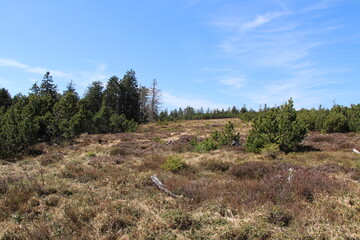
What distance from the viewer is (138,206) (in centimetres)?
498

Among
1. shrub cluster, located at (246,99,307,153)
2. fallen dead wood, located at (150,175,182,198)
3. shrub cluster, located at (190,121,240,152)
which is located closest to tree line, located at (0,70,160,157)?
shrub cluster, located at (190,121,240,152)

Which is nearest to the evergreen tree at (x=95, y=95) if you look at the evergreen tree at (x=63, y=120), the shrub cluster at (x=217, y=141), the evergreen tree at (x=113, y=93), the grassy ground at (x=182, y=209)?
the evergreen tree at (x=113, y=93)

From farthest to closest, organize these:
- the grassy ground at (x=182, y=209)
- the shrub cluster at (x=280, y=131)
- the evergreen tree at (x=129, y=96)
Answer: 1. the evergreen tree at (x=129, y=96)
2. the shrub cluster at (x=280, y=131)
3. the grassy ground at (x=182, y=209)

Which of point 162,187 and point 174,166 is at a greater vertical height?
point 174,166

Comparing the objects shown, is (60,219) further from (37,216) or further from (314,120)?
(314,120)

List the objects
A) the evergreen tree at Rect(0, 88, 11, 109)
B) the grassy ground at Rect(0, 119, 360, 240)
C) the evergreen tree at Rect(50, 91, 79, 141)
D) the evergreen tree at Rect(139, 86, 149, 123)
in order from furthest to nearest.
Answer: the evergreen tree at Rect(139, 86, 149, 123), the evergreen tree at Rect(0, 88, 11, 109), the evergreen tree at Rect(50, 91, 79, 141), the grassy ground at Rect(0, 119, 360, 240)

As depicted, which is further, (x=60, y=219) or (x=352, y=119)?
(x=352, y=119)

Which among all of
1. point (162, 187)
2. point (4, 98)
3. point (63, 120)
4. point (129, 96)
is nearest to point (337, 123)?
point (162, 187)

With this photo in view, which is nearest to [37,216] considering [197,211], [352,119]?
[197,211]

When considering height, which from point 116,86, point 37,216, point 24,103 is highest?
point 116,86

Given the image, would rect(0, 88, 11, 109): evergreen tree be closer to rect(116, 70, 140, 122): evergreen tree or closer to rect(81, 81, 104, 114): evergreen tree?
rect(81, 81, 104, 114): evergreen tree

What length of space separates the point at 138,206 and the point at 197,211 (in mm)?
1267

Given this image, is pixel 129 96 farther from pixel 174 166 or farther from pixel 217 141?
pixel 174 166

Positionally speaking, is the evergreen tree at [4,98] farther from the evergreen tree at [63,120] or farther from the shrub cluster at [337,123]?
the shrub cluster at [337,123]
